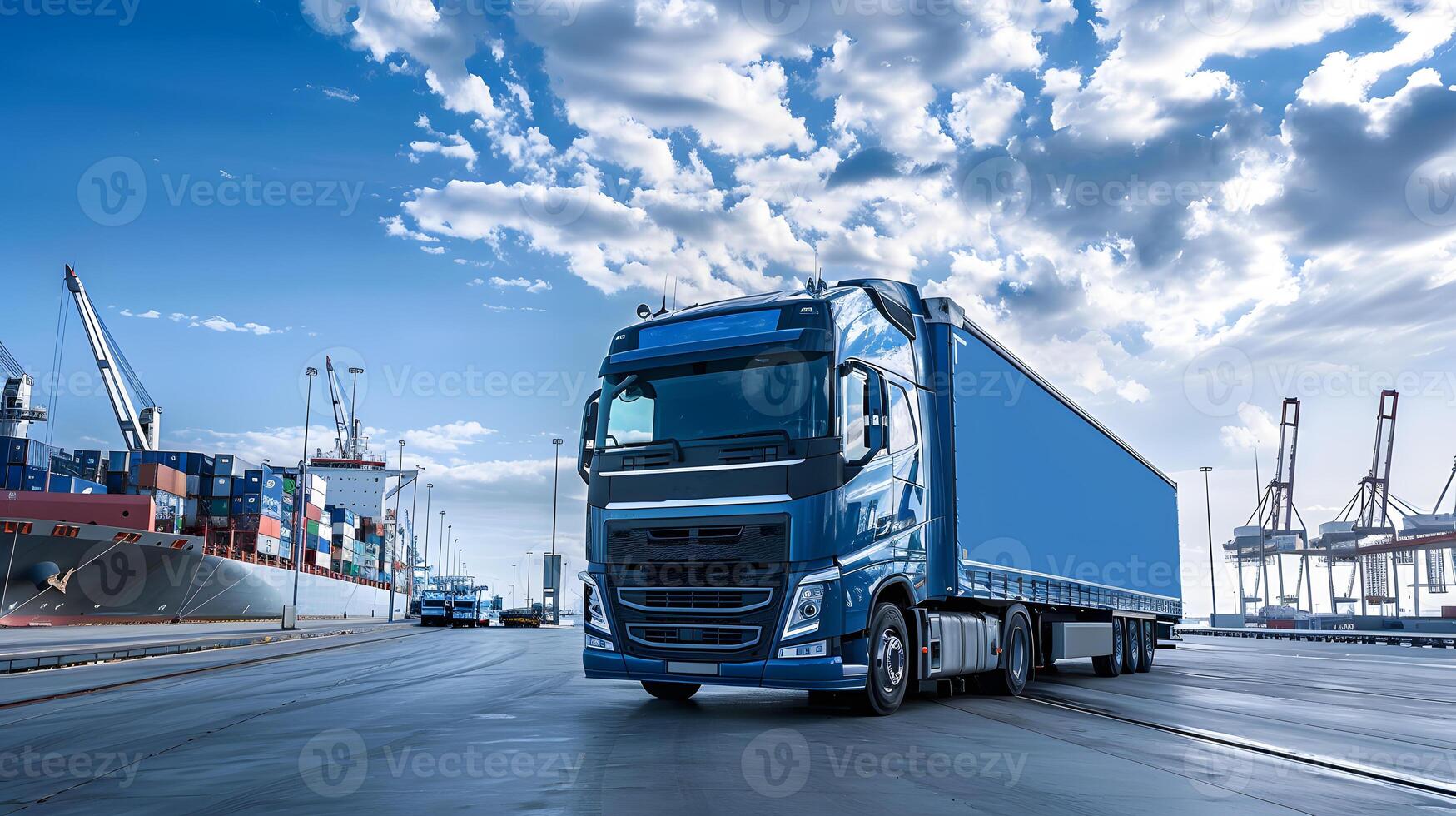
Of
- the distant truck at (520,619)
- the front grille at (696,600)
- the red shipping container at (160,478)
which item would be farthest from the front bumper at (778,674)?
the distant truck at (520,619)

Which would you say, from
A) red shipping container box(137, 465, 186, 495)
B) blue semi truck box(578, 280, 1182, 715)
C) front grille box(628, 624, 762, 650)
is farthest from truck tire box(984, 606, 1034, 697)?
red shipping container box(137, 465, 186, 495)

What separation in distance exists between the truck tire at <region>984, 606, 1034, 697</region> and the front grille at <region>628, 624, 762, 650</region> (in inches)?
204

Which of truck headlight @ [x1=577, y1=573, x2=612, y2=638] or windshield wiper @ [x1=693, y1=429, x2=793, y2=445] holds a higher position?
windshield wiper @ [x1=693, y1=429, x2=793, y2=445]

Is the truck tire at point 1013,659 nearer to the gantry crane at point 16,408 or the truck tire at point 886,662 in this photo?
the truck tire at point 886,662

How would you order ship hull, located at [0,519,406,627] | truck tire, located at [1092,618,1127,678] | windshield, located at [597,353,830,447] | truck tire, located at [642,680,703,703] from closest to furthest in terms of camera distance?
windshield, located at [597,353,830,447] → truck tire, located at [642,680,703,703] → truck tire, located at [1092,618,1127,678] → ship hull, located at [0,519,406,627]

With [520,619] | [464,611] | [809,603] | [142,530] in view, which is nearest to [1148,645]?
[809,603]

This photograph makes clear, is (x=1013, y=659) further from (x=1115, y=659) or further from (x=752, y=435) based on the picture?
(x=1115, y=659)

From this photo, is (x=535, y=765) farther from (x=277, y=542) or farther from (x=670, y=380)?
(x=277, y=542)

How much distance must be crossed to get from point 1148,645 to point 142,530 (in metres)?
38.4

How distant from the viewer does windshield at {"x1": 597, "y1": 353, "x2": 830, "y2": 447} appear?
9.65 meters

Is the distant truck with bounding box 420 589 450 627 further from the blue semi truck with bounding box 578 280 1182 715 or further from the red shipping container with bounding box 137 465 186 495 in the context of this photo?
the blue semi truck with bounding box 578 280 1182 715

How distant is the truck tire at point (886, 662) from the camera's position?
393 inches

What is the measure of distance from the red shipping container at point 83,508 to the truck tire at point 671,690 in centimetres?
3726

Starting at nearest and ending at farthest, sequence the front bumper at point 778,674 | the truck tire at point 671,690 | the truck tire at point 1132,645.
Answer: the front bumper at point 778,674
the truck tire at point 671,690
the truck tire at point 1132,645
